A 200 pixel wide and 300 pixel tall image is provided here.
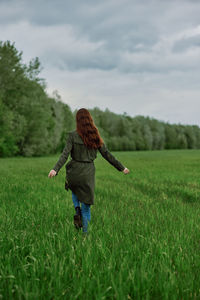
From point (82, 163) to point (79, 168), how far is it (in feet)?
0.33

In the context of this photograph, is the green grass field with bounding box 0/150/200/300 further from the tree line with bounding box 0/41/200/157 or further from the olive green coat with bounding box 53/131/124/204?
the tree line with bounding box 0/41/200/157

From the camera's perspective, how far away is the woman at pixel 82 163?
4.18m

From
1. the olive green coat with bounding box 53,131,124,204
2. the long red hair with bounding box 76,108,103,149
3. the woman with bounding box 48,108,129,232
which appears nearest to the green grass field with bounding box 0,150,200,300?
the woman with bounding box 48,108,129,232

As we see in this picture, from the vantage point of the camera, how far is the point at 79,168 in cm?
419

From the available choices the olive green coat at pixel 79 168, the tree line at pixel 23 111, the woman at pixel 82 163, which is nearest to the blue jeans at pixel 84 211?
the woman at pixel 82 163

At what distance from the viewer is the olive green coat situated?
4172mm

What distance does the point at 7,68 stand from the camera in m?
36.2

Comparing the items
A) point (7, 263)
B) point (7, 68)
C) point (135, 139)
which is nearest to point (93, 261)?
point (7, 263)

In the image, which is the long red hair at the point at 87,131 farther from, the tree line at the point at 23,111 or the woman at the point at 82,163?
the tree line at the point at 23,111

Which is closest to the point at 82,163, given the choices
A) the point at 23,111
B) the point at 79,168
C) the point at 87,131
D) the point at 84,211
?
the point at 79,168

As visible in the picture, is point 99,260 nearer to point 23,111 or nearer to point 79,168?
point 79,168

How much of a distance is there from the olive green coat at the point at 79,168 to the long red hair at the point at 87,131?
80mm

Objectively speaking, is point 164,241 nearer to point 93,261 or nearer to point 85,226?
point 93,261

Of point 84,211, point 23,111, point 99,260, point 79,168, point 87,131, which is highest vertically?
point 23,111
